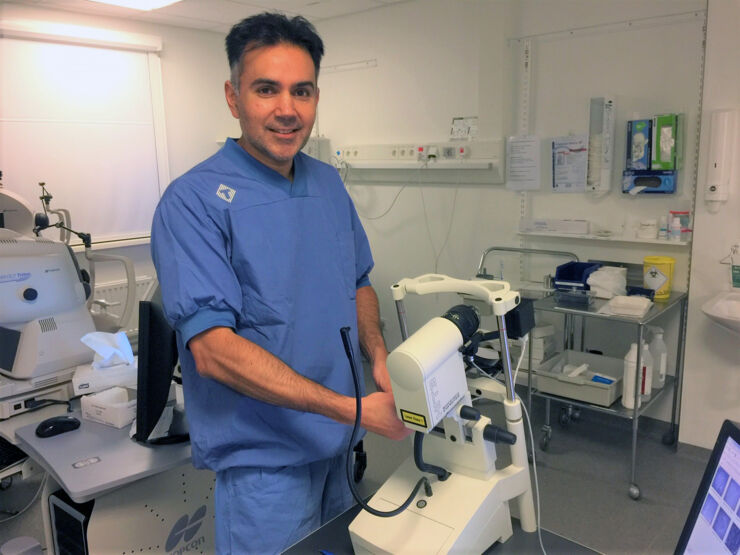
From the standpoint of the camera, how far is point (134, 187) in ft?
14.7

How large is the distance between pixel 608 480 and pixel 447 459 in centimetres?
202

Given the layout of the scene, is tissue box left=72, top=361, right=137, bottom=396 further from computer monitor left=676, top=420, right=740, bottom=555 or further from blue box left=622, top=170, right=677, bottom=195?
blue box left=622, top=170, right=677, bottom=195

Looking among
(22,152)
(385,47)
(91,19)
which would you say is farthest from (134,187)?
(385,47)

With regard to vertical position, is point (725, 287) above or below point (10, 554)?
above

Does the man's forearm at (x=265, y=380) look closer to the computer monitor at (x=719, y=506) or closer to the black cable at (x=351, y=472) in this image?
the black cable at (x=351, y=472)

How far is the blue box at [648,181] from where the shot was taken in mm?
2920

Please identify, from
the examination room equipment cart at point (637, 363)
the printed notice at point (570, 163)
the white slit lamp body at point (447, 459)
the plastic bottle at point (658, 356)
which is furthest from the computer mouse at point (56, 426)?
the printed notice at point (570, 163)

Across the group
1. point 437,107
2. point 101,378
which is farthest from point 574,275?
point 101,378

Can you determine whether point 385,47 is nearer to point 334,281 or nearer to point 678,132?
point 678,132

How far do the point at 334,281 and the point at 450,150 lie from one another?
266 cm

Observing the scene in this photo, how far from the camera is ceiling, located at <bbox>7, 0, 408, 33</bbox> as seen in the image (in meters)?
3.80

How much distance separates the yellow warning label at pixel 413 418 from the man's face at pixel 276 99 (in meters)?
0.63

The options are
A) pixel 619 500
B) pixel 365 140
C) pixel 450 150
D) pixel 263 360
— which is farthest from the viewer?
pixel 365 140

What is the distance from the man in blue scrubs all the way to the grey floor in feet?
2.89
